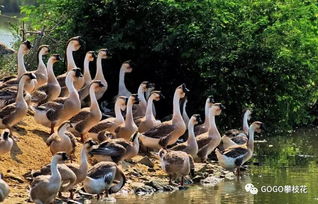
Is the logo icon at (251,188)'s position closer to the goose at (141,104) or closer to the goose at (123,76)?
the goose at (141,104)

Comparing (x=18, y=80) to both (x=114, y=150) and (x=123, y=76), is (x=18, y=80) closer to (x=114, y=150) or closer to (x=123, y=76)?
(x=114, y=150)

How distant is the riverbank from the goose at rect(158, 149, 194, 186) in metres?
0.27

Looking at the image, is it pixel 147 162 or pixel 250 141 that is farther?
pixel 250 141

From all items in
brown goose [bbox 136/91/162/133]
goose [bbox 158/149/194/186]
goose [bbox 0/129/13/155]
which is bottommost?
goose [bbox 158/149/194/186]

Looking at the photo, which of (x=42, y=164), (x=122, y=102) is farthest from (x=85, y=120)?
(x=42, y=164)

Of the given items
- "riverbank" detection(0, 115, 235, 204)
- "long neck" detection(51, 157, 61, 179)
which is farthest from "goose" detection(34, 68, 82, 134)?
"long neck" detection(51, 157, 61, 179)

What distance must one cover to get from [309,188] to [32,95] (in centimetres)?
652

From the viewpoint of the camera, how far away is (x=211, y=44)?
23578mm

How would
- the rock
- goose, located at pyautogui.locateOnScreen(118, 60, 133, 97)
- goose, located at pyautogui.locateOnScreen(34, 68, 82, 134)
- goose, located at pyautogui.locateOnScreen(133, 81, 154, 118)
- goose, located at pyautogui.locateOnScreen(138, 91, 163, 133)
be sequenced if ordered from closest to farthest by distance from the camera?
goose, located at pyautogui.locateOnScreen(34, 68, 82, 134) → the rock → goose, located at pyautogui.locateOnScreen(138, 91, 163, 133) → goose, located at pyautogui.locateOnScreen(133, 81, 154, 118) → goose, located at pyautogui.locateOnScreen(118, 60, 133, 97)

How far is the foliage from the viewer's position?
23609 millimetres

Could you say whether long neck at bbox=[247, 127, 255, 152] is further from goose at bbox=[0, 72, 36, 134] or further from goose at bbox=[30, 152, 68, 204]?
goose at bbox=[30, 152, 68, 204]

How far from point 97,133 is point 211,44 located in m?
5.64

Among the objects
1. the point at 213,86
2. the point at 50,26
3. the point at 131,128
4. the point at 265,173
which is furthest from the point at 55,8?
the point at 265,173

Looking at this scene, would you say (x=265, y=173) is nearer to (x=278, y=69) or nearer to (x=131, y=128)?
(x=131, y=128)
